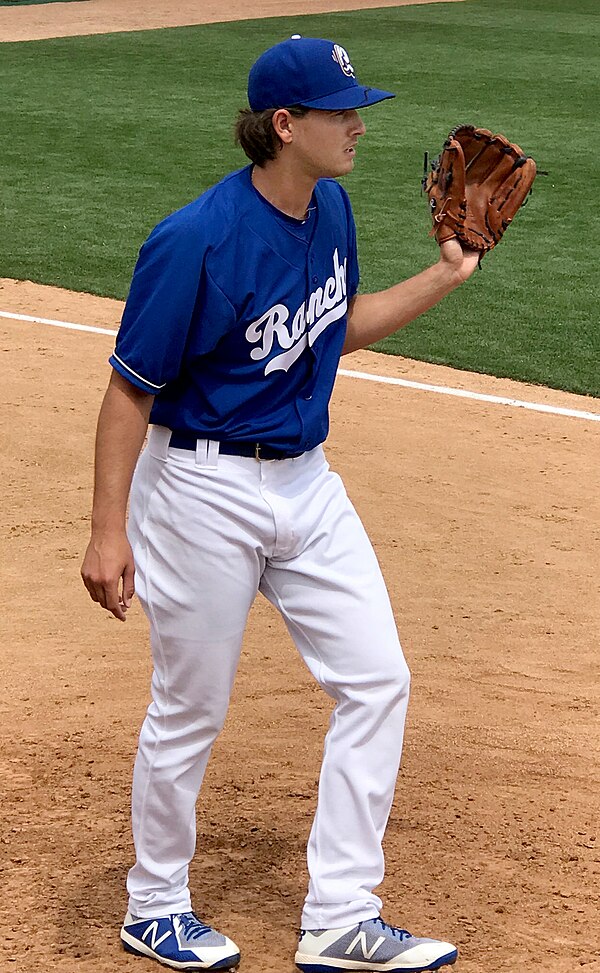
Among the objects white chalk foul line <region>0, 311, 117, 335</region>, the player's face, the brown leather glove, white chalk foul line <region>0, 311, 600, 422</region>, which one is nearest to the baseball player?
the player's face

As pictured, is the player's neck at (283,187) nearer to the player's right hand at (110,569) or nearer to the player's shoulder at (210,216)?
the player's shoulder at (210,216)

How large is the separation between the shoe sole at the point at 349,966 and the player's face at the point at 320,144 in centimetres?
174

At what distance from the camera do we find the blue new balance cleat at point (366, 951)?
318cm

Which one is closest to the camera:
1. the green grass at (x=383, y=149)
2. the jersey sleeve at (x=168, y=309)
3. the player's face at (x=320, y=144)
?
the jersey sleeve at (x=168, y=309)

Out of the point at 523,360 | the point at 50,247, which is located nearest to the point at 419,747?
the point at 523,360

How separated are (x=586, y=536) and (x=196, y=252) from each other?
10.9ft

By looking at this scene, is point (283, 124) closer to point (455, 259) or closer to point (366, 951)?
point (455, 259)

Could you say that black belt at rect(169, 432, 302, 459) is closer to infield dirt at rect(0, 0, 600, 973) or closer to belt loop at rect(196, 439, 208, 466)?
belt loop at rect(196, 439, 208, 466)

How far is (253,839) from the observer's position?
12.6 ft

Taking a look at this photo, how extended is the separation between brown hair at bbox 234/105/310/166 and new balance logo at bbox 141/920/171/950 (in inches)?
68.9

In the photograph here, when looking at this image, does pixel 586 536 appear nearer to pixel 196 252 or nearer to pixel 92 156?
pixel 196 252

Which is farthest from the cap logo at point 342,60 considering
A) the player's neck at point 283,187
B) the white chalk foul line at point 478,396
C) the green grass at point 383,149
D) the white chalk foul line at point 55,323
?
the white chalk foul line at point 55,323

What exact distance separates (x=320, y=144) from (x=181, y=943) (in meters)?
1.82

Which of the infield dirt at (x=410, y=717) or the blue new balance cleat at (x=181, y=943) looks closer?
the blue new balance cleat at (x=181, y=943)
